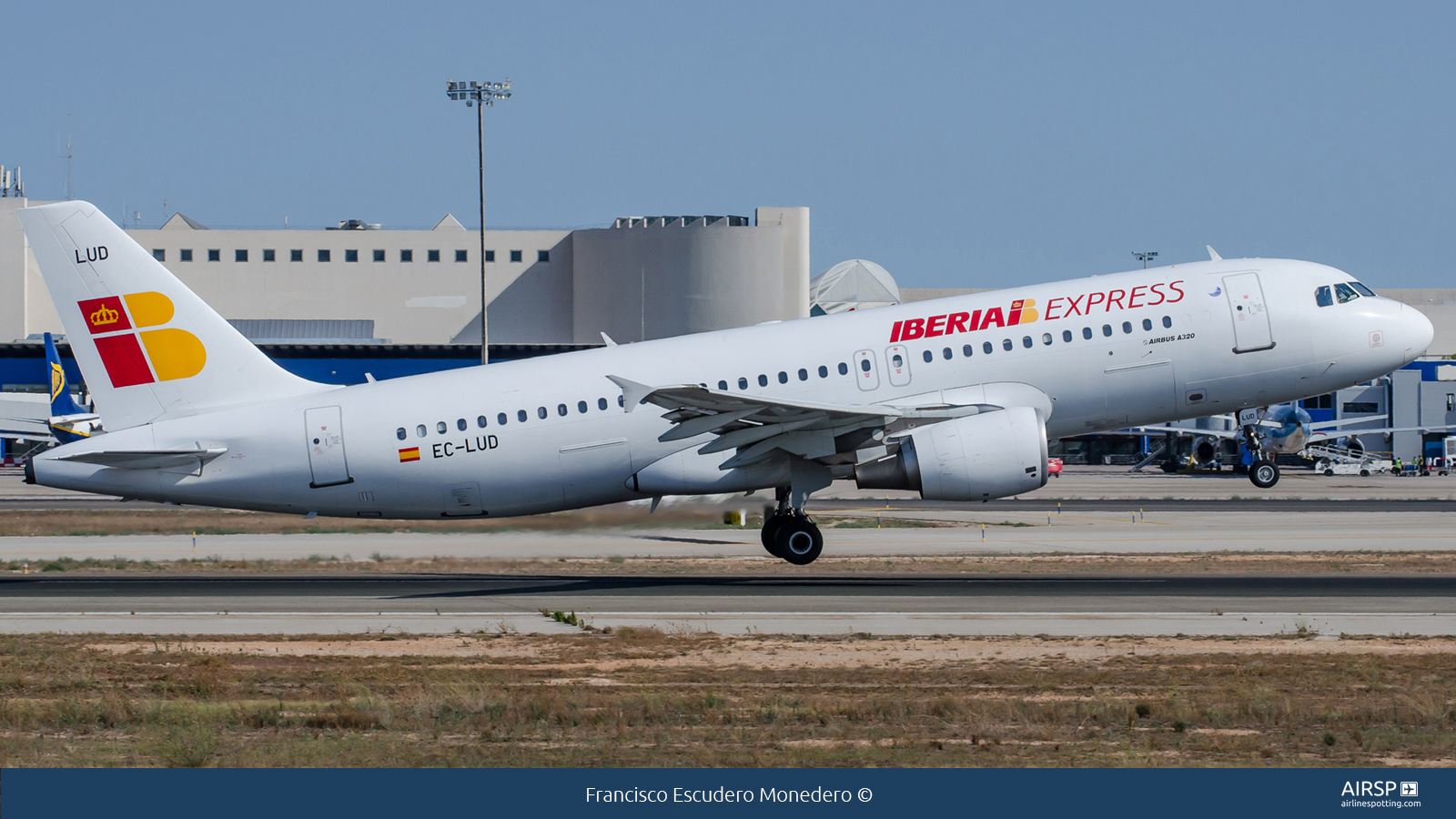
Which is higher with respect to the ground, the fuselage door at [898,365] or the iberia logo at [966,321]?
the iberia logo at [966,321]

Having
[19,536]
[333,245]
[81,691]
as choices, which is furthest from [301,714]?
[333,245]

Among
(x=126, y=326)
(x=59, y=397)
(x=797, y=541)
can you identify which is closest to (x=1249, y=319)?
(x=797, y=541)

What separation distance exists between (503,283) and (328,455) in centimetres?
8764

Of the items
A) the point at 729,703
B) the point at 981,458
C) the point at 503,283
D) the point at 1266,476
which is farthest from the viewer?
the point at 503,283

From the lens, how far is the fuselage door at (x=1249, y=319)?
2828 centimetres

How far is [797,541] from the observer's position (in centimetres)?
2895

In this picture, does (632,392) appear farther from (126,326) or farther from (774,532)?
(126,326)

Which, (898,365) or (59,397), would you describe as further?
(59,397)

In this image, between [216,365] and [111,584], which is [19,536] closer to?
[111,584]

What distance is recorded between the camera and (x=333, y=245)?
115m

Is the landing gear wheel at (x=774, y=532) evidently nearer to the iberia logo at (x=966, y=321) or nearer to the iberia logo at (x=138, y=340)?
the iberia logo at (x=966, y=321)

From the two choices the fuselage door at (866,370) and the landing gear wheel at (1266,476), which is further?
the landing gear wheel at (1266,476)

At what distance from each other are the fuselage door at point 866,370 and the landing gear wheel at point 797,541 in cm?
304

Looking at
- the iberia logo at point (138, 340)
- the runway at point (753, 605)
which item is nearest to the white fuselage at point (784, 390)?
the iberia logo at point (138, 340)
